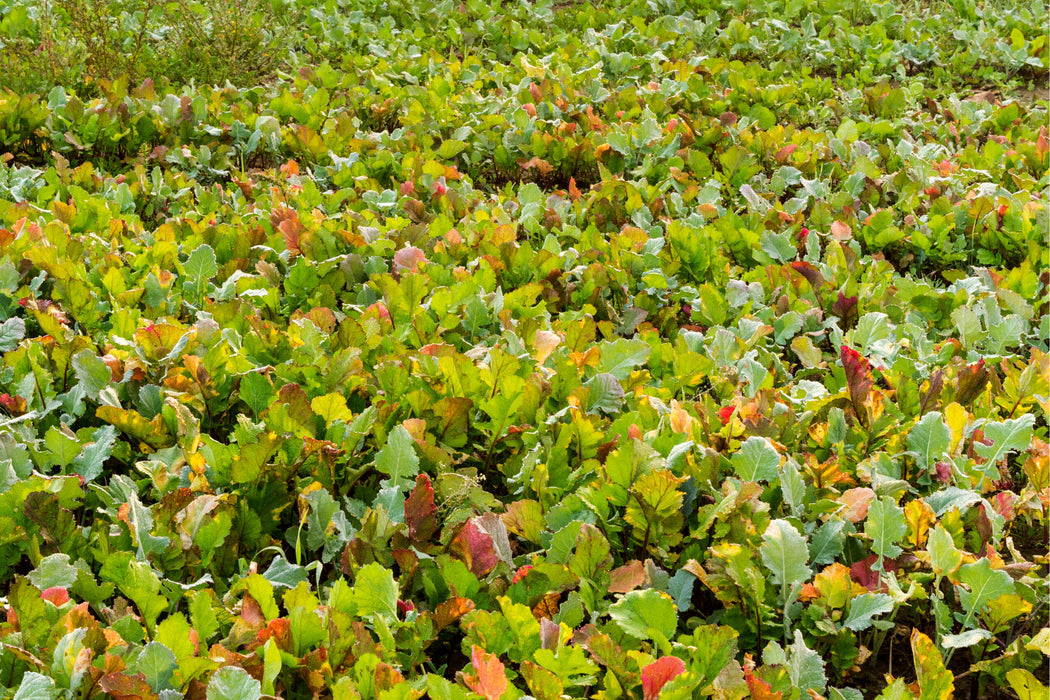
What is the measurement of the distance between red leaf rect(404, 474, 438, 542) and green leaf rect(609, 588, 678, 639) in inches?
17.7

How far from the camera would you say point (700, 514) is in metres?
1.93

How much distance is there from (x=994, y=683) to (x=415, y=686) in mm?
1147

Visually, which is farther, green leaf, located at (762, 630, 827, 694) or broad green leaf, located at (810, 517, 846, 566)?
broad green leaf, located at (810, 517, 846, 566)

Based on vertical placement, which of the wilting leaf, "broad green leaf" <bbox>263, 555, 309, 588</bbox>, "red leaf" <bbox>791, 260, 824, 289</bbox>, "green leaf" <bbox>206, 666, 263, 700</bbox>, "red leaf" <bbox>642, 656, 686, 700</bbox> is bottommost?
"red leaf" <bbox>791, 260, 824, 289</bbox>

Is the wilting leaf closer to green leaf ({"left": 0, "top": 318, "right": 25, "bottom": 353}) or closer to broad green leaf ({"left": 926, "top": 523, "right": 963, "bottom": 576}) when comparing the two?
broad green leaf ({"left": 926, "top": 523, "right": 963, "bottom": 576})

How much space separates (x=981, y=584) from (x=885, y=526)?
192 mm

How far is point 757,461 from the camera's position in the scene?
1.96 meters

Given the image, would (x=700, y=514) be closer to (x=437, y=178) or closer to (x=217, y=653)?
(x=217, y=653)

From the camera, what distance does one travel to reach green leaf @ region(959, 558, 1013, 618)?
1702 mm

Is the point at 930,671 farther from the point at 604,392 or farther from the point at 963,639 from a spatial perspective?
the point at 604,392

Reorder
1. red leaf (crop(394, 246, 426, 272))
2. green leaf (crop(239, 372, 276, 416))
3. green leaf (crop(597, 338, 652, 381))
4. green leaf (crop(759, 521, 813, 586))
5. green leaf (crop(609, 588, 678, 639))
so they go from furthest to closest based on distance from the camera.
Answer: red leaf (crop(394, 246, 426, 272)), green leaf (crop(597, 338, 652, 381)), green leaf (crop(239, 372, 276, 416)), green leaf (crop(759, 521, 813, 586)), green leaf (crop(609, 588, 678, 639))

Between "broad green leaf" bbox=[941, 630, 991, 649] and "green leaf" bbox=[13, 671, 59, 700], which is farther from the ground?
"green leaf" bbox=[13, 671, 59, 700]

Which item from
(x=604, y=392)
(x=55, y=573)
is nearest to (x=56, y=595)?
(x=55, y=573)

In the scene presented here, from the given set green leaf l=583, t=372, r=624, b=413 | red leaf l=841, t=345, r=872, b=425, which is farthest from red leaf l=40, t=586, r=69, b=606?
red leaf l=841, t=345, r=872, b=425
